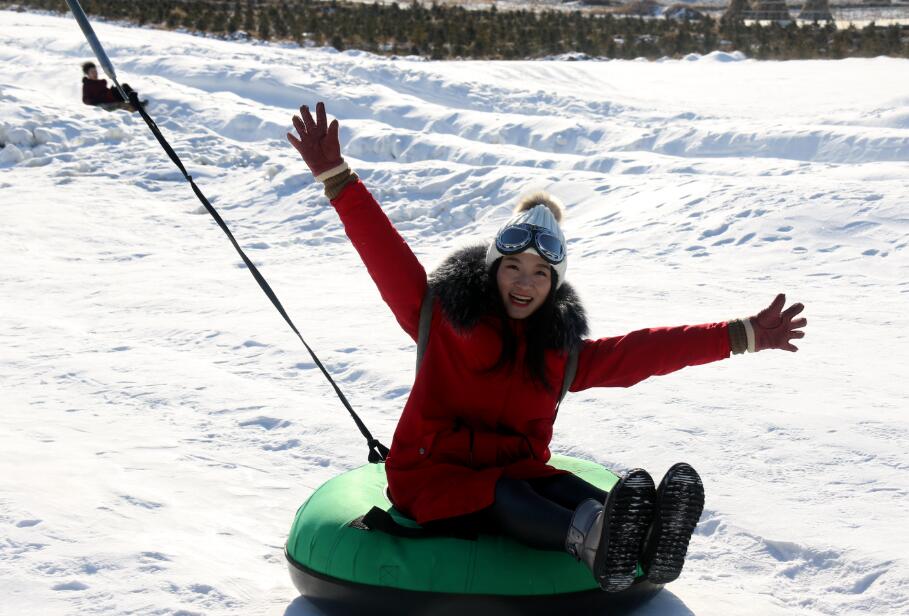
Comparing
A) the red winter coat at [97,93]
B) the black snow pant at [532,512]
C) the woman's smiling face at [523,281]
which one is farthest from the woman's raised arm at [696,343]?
the red winter coat at [97,93]

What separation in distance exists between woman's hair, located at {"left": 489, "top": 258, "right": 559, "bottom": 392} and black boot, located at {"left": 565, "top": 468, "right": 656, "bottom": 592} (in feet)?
1.79

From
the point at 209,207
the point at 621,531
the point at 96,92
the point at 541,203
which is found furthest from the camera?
the point at 96,92

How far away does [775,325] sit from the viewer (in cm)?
318

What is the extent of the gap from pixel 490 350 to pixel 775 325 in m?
0.85

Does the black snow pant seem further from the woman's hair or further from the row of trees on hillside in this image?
the row of trees on hillside

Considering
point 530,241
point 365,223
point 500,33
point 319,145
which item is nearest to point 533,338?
point 530,241

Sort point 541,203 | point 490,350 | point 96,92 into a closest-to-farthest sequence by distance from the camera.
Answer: point 490,350 < point 541,203 < point 96,92

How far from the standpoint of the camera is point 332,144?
3166 mm

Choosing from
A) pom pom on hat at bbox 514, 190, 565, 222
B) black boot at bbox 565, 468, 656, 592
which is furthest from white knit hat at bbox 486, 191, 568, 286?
black boot at bbox 565, 468, 656, 592

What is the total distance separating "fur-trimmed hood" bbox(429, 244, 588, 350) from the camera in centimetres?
309

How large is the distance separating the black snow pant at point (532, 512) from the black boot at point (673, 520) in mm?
238

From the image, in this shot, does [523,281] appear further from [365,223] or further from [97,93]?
[97,93]

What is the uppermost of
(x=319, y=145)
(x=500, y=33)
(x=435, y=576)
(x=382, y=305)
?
(x=500, y=33)

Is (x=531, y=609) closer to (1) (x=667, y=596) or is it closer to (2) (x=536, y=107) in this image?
(1) (x=667, y=596)
